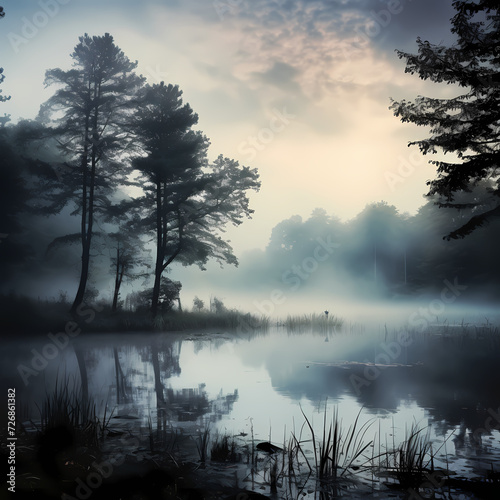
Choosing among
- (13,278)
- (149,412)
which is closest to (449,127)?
(149,412)

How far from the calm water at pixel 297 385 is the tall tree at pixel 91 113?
1084cm

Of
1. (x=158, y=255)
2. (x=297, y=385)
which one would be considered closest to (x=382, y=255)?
(x=158, y=255)

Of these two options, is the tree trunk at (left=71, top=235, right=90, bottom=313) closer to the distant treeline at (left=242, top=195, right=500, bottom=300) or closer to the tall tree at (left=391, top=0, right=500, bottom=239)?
the tall tree at (left=391, top=0, right=500, bottom=239)

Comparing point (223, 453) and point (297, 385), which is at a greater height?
point (223, 453)

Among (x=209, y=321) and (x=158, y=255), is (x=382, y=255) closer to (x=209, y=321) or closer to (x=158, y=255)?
(x=209, y=321)

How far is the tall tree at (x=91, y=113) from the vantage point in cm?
2752

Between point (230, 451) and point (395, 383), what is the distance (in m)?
7.10

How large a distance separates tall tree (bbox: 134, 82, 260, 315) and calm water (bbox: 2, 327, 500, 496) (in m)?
10.3

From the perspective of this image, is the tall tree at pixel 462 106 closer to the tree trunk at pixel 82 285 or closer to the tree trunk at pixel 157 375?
the tree trunk at pixel 157 375

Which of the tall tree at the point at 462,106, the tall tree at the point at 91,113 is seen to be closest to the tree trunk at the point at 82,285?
the tall tree at the point at 91,113

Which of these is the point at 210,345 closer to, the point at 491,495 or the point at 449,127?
the point at 449,127

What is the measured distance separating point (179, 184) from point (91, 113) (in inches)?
268

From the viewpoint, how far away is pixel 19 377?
38.7 ft

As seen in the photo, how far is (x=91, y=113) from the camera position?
28.3 metres
